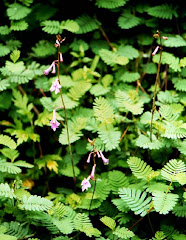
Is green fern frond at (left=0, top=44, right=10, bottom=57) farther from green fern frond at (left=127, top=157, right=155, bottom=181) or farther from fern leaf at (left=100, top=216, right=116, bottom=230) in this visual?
fern leaf at (left=100, top=216, right=116, bottom=230)

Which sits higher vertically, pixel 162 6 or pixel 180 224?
pixel 162 6

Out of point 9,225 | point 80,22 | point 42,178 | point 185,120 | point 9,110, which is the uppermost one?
point 80,22

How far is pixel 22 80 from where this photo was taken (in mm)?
2785

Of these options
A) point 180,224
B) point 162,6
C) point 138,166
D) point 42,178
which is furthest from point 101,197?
point 162,6

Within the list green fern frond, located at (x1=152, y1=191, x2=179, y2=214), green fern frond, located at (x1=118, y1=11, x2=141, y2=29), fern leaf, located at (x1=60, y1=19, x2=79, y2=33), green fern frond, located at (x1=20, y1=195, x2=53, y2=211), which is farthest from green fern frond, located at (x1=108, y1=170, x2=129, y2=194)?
green fern frond, located at (x1=118, y1=11, x2=141, y2=29)

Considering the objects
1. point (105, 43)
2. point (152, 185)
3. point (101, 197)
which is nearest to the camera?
point (152, 185)

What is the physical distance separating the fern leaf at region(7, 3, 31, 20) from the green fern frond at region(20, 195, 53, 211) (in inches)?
67.3

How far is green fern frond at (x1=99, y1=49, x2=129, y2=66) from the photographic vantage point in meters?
3.00

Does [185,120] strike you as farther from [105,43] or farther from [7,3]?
[7,3]

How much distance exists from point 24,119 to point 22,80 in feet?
1.41

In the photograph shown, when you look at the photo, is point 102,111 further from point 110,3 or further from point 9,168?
point 110,3

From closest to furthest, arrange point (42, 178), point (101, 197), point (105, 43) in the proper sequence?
1. point (101, 197)
2. point (42, 178)
3. point (105, 43)

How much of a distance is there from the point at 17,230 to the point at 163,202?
1.08 m

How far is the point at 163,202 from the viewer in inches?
77.1
